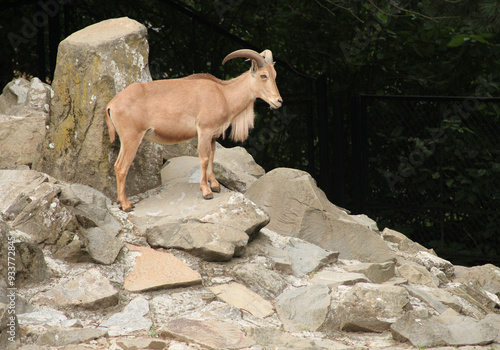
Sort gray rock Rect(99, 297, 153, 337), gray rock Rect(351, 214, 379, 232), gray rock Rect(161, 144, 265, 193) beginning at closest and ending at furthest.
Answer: gray rock Rect(99, 297, 153, 337) → gray rock Rect(161, 144, 265, 193) → gray rock Rect(351, 214, 379, 232)

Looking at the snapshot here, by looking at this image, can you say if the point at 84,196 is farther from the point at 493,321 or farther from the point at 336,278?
the point at 493,321

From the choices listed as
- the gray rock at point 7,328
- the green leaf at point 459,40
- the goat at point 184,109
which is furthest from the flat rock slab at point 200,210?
the green leaf at point 459,40

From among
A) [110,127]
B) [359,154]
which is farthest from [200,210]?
[359,154]

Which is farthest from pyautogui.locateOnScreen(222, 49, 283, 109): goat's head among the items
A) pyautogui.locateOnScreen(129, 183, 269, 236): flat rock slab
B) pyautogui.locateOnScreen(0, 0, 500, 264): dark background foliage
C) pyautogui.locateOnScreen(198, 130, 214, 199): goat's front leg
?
pyautogui.locateOnScreen(0, 0, 500, 264): dark background foliage

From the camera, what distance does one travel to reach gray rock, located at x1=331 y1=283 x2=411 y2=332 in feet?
13.8

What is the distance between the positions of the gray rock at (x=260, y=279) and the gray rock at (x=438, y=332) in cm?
88

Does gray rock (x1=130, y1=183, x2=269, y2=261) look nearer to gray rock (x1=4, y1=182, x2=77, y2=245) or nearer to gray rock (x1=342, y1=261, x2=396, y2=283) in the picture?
gray rock (x1=4, y1=182, x2=77, y2=245)

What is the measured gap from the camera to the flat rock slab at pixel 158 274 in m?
→ 4.32

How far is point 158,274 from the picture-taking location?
14.5 ft

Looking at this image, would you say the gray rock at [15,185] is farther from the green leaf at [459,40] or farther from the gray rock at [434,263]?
the green leaf at [459,40]

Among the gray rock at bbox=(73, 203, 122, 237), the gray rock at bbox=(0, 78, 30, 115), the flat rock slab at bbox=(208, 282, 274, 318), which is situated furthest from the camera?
the gray rock at bbox=(0, 78, 30, 115)

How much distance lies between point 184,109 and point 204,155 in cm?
41

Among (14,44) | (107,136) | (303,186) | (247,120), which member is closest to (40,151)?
(107,136)

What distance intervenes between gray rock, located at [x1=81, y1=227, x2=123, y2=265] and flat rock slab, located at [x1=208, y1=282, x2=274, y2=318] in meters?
0.75
